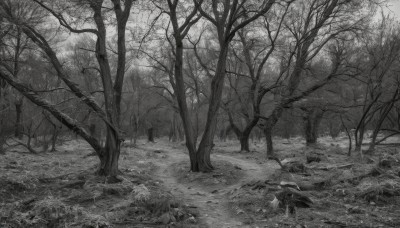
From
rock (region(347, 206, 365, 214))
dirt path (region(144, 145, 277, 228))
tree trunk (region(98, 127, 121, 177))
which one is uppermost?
tree trunk (region(98, 127, 121, 177))

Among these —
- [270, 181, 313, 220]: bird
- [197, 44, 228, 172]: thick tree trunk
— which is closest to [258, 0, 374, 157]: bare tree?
[197, 44, 228, 172]: thick tree trunk

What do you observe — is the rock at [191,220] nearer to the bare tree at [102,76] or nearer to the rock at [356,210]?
the rock at [356,210]

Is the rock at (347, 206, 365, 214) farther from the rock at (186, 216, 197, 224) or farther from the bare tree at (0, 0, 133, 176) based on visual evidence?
the bare tree at (0, 0, 133, 176)

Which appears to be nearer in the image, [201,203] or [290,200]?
[290,200]

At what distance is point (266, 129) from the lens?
52.2 ft

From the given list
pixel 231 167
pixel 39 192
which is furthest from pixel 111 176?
pixel 231 167

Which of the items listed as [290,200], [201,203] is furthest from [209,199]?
[290,200]

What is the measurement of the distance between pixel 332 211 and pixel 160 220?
2.89m

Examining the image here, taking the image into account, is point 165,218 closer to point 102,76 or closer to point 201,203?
point 201,203

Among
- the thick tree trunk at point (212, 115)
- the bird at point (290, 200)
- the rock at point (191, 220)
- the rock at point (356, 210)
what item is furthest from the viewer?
the thick tree trunk at point (212, 115)

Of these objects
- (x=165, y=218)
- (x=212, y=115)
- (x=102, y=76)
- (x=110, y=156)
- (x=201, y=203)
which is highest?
(x=102, y=76)

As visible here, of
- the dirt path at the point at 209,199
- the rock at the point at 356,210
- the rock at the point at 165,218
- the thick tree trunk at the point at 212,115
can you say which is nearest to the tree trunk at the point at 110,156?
the dirt path at the point at 209,199

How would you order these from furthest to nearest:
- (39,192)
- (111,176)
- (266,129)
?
1. (266,129)
2. (111,176)
3. (39,192)

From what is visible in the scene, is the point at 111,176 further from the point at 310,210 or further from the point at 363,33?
the point at 363,33
